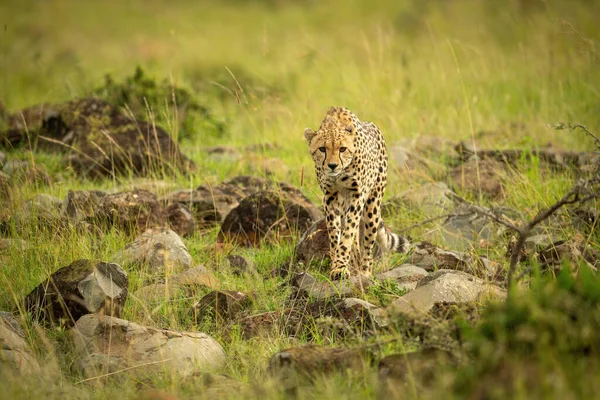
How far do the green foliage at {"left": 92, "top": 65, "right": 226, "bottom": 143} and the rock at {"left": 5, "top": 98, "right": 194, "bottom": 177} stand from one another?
1.10 metres

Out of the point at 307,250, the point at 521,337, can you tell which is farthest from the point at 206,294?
the point at 521,337

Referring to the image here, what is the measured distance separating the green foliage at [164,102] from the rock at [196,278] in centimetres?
482

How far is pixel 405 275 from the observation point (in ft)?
20.5

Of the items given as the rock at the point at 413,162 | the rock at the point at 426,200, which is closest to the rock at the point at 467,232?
the rock at the point at 426,200

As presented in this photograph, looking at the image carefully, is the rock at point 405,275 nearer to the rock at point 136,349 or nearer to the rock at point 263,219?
the rock at point 263,219

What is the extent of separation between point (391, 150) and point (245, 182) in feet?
5.37

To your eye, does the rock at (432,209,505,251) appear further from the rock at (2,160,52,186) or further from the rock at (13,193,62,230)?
the rock at (2,160,52,186)

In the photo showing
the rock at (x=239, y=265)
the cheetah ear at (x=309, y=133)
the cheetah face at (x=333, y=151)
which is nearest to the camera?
the cheetah face at (x=333, y=151)

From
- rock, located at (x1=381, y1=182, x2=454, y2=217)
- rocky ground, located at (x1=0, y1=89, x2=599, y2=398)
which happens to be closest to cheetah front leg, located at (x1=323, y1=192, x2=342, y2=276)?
rocky ground, located at (x1=0, y1=89, x2=599, y2=398)

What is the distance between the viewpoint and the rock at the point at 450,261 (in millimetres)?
6219

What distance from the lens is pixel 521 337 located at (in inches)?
147

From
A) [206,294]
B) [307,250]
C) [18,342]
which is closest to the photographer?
[18,342]

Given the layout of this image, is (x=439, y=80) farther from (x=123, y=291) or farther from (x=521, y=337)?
(x=521, y=337)

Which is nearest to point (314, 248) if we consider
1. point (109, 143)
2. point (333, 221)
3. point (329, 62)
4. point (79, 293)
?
point (333, 221)
